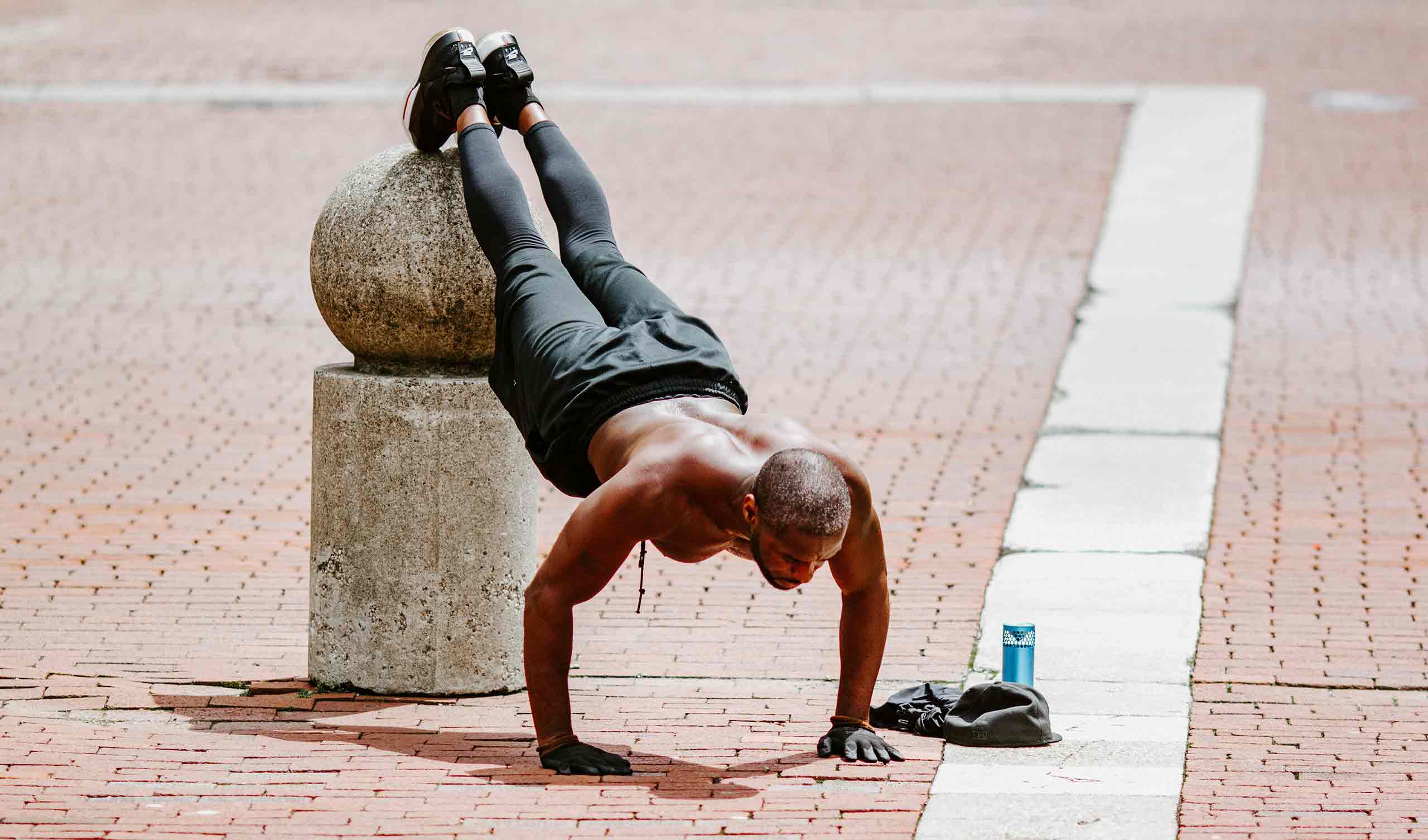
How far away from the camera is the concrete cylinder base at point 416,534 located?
6199 mm

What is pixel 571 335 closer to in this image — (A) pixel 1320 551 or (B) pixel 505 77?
(B) pixel 505 77

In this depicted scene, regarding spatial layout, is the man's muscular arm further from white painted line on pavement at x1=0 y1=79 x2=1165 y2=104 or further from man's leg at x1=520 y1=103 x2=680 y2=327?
white painted line on pavement at x1=0 y1=79 x2=1165 y2=104

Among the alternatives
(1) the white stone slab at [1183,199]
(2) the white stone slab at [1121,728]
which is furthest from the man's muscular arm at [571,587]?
(1) the white stone slab at [1183,199]

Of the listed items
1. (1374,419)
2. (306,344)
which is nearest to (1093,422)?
(1374,419)

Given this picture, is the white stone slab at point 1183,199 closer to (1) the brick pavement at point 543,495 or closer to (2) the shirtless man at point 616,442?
(1) the brick pavement at point 543,495

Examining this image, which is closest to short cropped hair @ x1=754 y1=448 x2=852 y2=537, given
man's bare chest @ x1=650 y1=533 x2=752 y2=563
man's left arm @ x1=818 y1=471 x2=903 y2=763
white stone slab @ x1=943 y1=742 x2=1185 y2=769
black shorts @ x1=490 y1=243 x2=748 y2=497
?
man's bare chest @ x1=650 y1=533 x2=752 y2=563

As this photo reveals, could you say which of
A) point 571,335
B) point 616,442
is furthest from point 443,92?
point 616,442

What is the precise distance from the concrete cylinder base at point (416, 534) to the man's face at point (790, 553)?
151 centimetres

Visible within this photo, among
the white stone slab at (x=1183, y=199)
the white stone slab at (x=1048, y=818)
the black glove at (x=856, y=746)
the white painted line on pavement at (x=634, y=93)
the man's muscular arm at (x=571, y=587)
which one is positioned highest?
the man's muscular arm at (x=571, y=587)

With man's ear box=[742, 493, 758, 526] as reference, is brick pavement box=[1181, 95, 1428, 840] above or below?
below

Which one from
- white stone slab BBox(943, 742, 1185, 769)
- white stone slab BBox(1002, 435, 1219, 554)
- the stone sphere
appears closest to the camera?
white stone slab BBox(943, 742, 1185, 769)

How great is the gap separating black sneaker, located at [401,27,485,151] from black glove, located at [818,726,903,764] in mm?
2282

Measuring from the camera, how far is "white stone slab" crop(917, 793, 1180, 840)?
4988 mm

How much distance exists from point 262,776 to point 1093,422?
5779 millimetres
